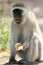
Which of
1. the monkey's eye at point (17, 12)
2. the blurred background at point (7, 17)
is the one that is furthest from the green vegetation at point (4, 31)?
the monkey's eye at point (17, 12)

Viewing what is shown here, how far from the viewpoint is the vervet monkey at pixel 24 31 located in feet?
7.37

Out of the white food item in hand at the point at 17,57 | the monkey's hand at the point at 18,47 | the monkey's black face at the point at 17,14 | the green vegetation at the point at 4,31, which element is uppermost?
the monkey's black face at the point at 17,14

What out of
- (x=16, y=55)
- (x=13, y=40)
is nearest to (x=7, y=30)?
(x=13, y=40)

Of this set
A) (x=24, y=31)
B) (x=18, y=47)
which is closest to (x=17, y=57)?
(x=18, y=47)

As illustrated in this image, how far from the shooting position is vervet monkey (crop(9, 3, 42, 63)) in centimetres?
225

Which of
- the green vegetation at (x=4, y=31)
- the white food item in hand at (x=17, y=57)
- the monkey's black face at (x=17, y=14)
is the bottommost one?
the white food item in hand at (x=17, y=57)

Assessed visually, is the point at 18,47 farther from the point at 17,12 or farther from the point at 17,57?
the point at 17,12

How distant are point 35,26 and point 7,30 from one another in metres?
0.26

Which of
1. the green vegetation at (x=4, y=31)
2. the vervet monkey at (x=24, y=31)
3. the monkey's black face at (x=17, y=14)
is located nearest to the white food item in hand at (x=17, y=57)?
the vervet monkey at (x=24, y=31)

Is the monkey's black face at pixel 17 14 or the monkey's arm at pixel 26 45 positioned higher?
the monkey's black face at pixel 17 14

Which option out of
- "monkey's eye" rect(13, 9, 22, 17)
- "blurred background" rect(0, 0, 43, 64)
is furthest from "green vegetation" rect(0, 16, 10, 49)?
"monkey's eye" rect(13, 9, 22, 17)

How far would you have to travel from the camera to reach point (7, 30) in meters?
2.30

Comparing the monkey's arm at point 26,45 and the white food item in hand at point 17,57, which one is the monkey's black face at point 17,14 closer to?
the monkey's arm at point 26,45

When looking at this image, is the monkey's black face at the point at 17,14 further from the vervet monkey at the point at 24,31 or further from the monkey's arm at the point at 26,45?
the monkey's arm at the point at 26,45
